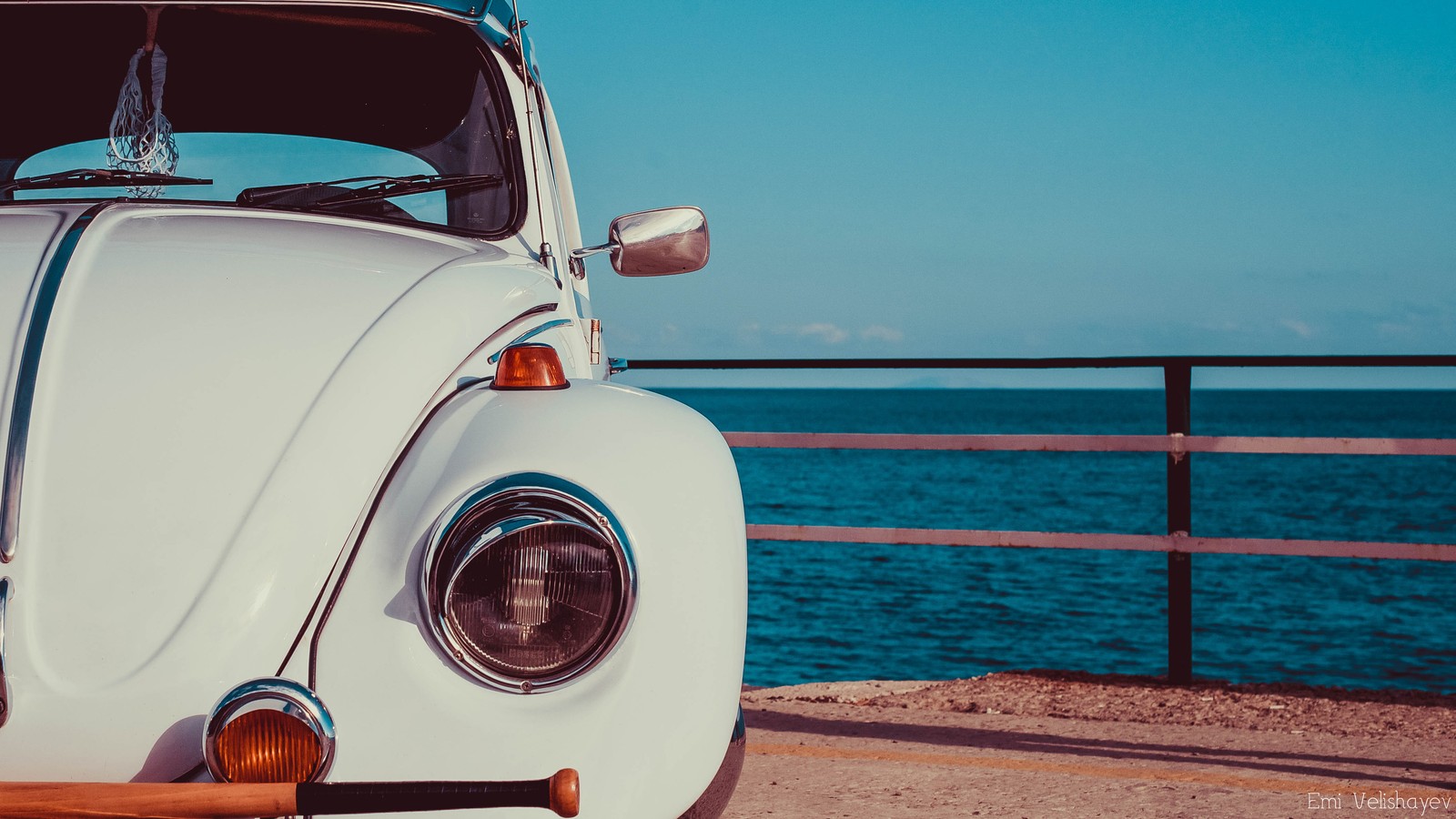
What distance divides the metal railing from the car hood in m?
2.71

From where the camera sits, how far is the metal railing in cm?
484

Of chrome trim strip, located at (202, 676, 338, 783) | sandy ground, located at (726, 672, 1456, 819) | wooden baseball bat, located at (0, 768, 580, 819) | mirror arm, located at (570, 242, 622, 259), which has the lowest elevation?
sandy ground, located at (726, 672, 1456, 819)

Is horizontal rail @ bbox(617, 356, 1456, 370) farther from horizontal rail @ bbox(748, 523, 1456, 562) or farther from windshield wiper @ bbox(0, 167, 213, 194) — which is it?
windshield wiper @ bbox(0, 167, 213, 194)

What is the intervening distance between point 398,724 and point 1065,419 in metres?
131

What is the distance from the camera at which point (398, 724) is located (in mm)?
1622

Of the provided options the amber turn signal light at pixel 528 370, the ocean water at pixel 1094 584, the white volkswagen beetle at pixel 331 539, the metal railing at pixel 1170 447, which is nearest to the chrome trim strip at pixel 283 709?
the white volkswagen beetle at pixel 331 539

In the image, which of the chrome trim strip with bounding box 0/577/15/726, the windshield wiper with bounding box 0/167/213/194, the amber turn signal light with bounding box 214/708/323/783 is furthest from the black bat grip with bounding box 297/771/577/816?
the windshield wiper with bounding box 0/167/213/194

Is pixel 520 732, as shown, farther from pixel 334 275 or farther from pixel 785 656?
pixel 785 656

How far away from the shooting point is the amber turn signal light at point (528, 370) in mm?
2027

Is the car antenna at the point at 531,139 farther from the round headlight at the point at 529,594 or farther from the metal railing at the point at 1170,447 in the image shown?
the metal railing at the point at 1170,447

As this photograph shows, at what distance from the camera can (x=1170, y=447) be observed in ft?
16.6

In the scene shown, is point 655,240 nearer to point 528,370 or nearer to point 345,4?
point 345,4

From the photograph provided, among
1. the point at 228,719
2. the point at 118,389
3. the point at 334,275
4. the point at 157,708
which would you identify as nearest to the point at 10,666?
the point at 157,708

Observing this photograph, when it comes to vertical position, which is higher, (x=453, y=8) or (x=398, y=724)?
(x=453, y=8)
